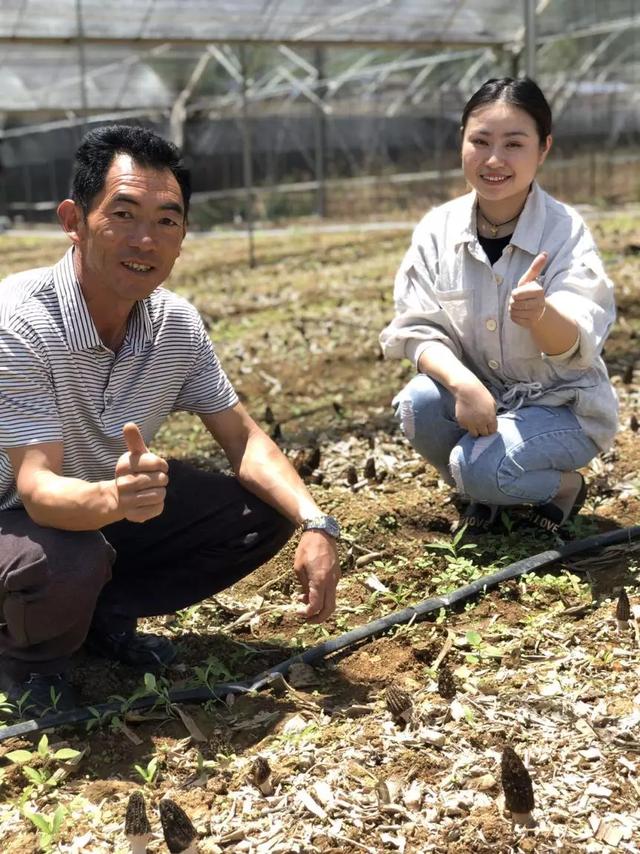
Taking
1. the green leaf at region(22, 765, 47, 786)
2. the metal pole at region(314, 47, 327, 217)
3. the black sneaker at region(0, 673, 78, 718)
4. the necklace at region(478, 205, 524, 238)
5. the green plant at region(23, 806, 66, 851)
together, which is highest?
the necklace at region(478, 205, 524, 238)

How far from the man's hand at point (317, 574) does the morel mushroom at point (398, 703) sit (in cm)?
25

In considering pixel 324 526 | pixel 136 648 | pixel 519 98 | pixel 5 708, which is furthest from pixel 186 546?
pixel 519 98

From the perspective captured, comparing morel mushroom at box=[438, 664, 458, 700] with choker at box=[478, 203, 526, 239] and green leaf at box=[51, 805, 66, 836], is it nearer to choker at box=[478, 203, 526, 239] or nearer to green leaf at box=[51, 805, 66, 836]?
green leaf at box=[51, 805, 66, 836]

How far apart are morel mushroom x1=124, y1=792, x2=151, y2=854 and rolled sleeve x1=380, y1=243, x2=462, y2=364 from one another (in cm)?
183

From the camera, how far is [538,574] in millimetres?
3256

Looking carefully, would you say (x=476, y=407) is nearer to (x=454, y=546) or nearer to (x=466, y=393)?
(x=466, y=393)

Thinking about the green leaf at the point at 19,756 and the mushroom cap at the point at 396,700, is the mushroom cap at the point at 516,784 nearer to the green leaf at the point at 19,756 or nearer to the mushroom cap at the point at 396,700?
the mushroom cap at the point at 396,700

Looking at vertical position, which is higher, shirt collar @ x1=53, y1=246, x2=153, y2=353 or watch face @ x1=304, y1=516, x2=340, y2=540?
A: shirt collar @ x1=53, y1=246, x2=153, y2=353

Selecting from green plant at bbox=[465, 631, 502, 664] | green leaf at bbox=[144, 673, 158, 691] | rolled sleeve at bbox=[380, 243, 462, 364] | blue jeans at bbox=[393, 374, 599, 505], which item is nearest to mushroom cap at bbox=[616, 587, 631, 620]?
green plant at bbox=[465, 631, 502, 664]

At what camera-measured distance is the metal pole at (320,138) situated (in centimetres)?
1659

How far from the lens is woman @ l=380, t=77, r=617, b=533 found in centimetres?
318

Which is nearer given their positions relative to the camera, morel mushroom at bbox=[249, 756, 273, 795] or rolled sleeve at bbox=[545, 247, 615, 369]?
morel mushroom at bbox=[249, 756, 273, 795]

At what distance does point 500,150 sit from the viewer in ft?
10.4

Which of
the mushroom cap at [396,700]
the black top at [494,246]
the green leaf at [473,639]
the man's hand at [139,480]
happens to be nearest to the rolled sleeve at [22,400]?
the man's hand at [139,480]
